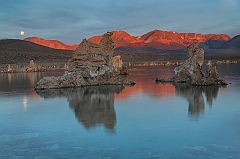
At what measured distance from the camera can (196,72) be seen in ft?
53.7

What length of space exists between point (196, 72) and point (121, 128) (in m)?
10.3

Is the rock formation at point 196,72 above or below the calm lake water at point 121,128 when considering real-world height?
above

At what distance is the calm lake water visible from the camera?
18.0 ft

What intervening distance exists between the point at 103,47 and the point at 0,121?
1002 cm

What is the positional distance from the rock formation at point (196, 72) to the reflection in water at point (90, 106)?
18.3 ft

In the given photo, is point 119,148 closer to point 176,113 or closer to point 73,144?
point 73,144

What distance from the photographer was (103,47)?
17.3 metres

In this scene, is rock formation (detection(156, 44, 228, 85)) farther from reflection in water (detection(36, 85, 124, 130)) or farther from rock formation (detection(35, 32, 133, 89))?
reflection in water (detection(36, 85, 124, 130))

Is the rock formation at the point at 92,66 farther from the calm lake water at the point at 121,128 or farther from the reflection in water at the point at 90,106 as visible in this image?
the calm lake water at the point at 121,128

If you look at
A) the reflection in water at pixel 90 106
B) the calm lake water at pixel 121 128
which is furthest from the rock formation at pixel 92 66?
the calm lake water at pixel 121 128

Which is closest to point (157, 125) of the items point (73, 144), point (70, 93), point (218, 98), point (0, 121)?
point (73, 144)

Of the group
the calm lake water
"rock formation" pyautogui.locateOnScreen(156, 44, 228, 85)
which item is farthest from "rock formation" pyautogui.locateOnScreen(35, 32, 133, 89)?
the calm lake water

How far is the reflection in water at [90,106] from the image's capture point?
25.3ft

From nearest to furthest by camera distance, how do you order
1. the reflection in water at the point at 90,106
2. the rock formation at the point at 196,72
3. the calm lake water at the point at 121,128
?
1. the calm lake water at the point at 121,128
2. the reflection in water at the point at 90,106
3. the rock formation at the point at 196,72
